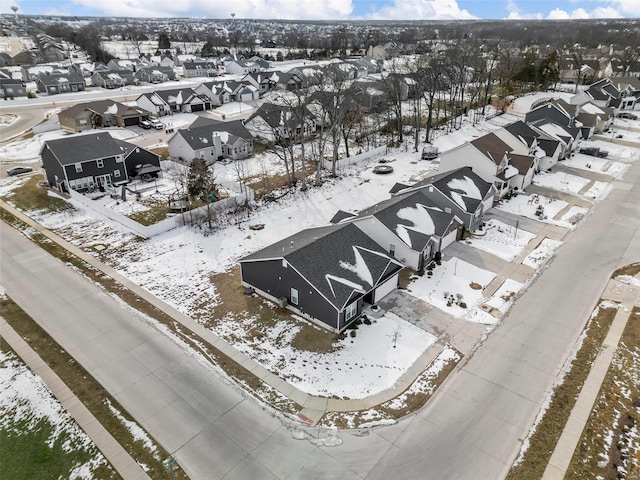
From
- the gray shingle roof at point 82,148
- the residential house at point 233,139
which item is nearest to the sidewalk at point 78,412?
the gray shingle roof at point 82,148

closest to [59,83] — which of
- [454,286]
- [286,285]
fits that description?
[286,285]

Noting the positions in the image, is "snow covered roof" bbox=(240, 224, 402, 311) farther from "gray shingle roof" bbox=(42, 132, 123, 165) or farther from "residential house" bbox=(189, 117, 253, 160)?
"residential house" bbox=(189, 117, 253, 160)

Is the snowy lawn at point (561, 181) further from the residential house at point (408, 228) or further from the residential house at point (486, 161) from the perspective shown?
the residential house at point (408, 228)

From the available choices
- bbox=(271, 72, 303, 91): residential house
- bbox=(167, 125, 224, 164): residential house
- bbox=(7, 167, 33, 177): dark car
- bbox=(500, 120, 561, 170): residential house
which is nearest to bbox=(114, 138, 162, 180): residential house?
bbox=(167, 125, 224, 164): residential house

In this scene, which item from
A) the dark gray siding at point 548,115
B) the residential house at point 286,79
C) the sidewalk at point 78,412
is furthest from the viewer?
the residential house at point 286,79

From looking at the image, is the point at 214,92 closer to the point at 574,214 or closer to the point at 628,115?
the point at 574,214
